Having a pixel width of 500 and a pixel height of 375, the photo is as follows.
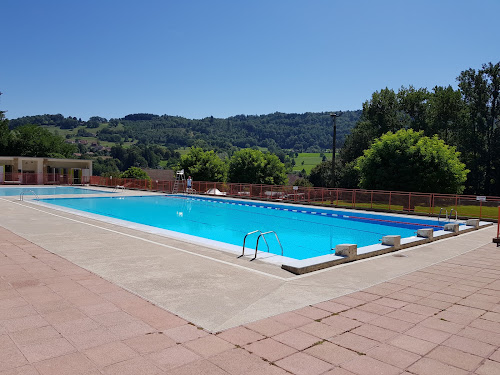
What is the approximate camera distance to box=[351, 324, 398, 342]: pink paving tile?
4848 millimetres

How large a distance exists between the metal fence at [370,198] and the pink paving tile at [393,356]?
1686 centimetres

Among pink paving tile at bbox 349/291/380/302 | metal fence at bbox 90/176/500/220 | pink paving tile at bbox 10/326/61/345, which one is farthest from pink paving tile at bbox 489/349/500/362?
metal fence at bbox 90/176/500/220

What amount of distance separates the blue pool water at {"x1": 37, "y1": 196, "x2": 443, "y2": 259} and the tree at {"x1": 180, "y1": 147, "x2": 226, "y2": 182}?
21.4 m

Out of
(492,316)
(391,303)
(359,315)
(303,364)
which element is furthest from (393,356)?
(492,316)

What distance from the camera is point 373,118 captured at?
5681 cm

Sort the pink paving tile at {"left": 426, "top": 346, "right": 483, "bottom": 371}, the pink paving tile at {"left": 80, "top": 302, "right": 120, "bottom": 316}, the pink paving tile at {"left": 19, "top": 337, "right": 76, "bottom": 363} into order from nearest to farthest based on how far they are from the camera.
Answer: the pink paving tile at {"left": 19, "top": 337, "right": 76, "bottom": 363} < the pink paving tile at {"left": 426, "top": 346, "right": 483, "bottom": 371} < the pink paving tile at {"left": 80, "top": 302, "right": 120, "bottom": 316}

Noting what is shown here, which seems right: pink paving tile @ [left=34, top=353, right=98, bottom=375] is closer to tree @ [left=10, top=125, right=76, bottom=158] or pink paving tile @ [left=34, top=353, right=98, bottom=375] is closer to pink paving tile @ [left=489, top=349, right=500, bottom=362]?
pink paving tile @ [left=489, top=349, right=500, bottom=362]

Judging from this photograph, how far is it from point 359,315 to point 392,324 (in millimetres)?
487

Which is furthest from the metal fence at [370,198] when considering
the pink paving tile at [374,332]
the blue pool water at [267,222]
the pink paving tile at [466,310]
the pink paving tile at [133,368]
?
the pink paving tile at [133,368]

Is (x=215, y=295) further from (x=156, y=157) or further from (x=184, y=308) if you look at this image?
(x=156, y=157)

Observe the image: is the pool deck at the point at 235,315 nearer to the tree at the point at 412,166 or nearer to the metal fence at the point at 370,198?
the metal fence at the point at 370,198

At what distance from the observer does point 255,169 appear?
49500 mm

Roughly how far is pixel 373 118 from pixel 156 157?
99.9 metres

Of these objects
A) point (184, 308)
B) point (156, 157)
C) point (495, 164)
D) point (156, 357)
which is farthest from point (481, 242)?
point (156, 157)
